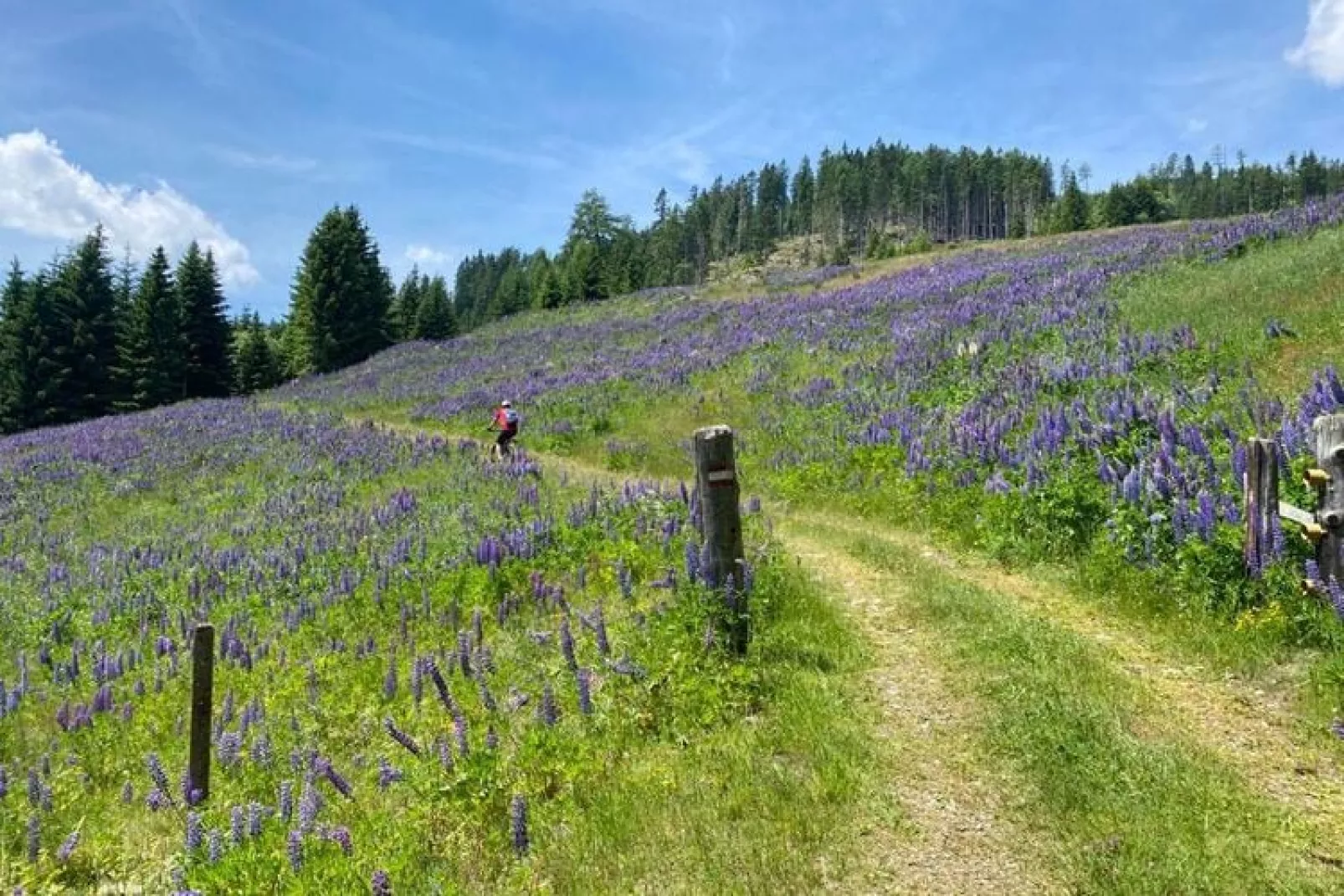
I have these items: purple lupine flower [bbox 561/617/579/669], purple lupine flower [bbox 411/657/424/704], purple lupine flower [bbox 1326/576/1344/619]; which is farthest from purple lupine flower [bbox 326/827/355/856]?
purple lupine flower [bbox 1326/576/1344/619]

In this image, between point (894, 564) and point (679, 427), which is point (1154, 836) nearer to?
point (894, 564)

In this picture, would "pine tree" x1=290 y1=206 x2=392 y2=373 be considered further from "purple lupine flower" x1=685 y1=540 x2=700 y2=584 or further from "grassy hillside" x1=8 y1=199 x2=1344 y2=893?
"purple lupine flower" x1=685 y1=540 x2=700 y2=584

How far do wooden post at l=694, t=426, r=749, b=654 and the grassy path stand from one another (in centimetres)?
124

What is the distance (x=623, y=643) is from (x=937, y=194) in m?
162

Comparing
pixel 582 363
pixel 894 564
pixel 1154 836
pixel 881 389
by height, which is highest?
pixel 582 363

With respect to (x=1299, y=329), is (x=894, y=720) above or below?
below

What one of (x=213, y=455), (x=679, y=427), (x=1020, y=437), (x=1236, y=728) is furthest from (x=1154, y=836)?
(x=213, y=455)

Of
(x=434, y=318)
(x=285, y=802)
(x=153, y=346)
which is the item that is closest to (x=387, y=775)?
(x=285, y=802)

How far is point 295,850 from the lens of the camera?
471cm

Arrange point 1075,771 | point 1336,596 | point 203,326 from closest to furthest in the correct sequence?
point 1075,771 → point 1336,596 → point 203,326

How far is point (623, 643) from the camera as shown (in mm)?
7438

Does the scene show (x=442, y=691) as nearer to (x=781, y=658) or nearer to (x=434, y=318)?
(x=781, y=658)

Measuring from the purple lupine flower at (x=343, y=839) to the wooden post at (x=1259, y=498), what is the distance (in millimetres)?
7125

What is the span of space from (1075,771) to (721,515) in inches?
127
